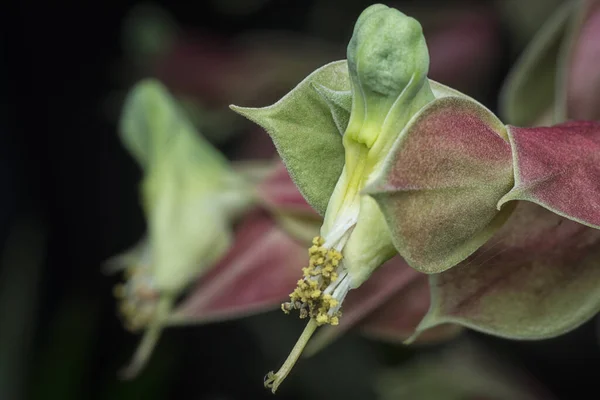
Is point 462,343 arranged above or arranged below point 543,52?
below

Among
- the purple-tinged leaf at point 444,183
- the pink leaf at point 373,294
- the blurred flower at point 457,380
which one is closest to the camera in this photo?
the purple-tinged leaf at point 444,183

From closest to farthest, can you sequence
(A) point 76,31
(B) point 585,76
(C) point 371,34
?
(C) point 371,34 → (B) point 585,76 → (A) point 76,31

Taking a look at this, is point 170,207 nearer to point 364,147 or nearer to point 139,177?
point 364,147

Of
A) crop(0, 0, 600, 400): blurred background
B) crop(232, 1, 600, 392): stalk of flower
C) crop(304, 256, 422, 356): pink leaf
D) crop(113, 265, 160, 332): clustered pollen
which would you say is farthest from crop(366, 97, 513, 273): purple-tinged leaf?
crop(0, 0, 600, 400): blurred background

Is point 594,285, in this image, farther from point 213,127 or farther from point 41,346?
point 41,346

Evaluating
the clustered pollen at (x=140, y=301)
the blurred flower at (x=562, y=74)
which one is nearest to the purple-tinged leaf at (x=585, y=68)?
the blurred flower at (x=562, y=74)

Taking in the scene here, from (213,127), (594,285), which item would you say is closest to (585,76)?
(594,285)

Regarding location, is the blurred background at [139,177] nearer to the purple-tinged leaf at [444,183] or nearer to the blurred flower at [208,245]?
the blurred flower at [208,245]
